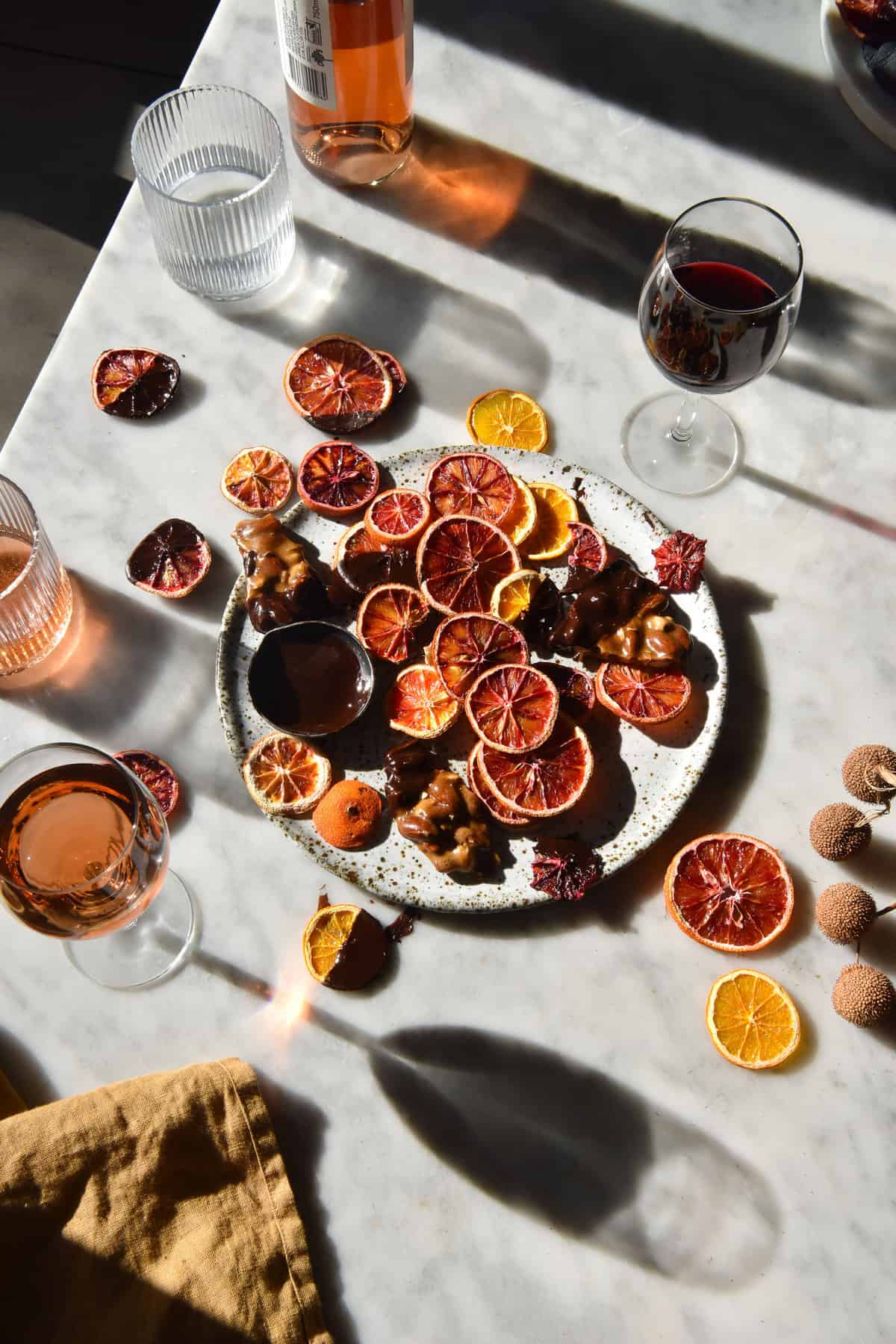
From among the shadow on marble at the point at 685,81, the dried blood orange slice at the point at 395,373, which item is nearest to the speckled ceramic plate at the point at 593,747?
the dried blood orange slice at the point at 395,373

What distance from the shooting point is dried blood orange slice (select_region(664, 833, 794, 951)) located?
1355mm

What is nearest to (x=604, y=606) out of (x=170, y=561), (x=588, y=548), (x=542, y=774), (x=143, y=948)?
(x=588, y=548)

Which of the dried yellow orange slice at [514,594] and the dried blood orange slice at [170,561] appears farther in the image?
the dried blood orange slice at [170,561]

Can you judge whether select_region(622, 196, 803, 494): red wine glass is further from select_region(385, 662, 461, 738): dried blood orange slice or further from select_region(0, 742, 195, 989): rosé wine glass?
select_region(0, 742, 195, 989): rosé wine glass

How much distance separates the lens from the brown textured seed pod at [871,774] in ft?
4.55

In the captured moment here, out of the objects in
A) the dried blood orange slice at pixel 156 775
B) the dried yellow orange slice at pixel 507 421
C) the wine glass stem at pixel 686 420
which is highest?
the wine glass stem at pixel 686 420

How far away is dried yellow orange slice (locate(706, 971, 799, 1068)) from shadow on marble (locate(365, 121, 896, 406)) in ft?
2.66

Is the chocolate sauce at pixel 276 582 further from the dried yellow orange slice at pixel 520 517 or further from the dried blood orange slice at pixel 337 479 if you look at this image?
the dried yellow orange slice at pixel 520 517

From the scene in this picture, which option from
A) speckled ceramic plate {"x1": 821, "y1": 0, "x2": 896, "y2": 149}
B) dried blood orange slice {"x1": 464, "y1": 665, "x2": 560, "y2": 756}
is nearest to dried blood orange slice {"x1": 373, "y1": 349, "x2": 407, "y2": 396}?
dried blood orange slice {"x1": 464, "y1": 665, "x2": 560, "y2": 756}

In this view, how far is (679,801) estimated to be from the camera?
1.37 metres

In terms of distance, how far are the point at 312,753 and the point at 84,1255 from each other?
0.58 m

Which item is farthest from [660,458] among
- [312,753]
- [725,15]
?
[725,15]

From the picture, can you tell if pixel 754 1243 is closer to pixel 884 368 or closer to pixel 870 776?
pixel 870 776

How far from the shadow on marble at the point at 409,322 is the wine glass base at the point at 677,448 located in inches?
6.1
